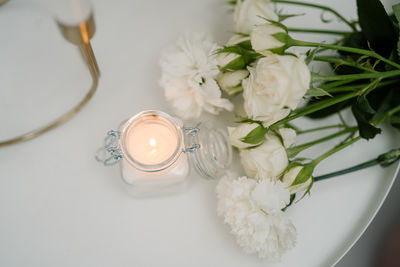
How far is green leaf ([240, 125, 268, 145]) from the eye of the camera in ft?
1.06

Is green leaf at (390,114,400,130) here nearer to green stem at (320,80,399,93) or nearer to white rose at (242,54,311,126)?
green stem at (320,80,399,93)

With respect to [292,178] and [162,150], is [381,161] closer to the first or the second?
[292,178]

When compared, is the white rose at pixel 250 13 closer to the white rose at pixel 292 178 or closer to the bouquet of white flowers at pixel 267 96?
the bouquet of white flowers at pixel 267 96

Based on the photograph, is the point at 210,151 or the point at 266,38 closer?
the point at 266,38

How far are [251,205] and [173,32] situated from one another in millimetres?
252

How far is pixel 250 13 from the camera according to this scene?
36cm

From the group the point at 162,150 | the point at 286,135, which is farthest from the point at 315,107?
the point at 162,150

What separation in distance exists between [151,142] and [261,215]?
155mm

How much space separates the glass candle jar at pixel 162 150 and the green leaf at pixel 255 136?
0.24 ft

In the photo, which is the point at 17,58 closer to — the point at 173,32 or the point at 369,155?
the point at 173,32

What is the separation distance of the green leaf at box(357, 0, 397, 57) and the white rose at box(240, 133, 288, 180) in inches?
6.3

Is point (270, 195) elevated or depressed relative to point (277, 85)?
depressed

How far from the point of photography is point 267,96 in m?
0.28

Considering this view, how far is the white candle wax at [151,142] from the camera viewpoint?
405 mm
